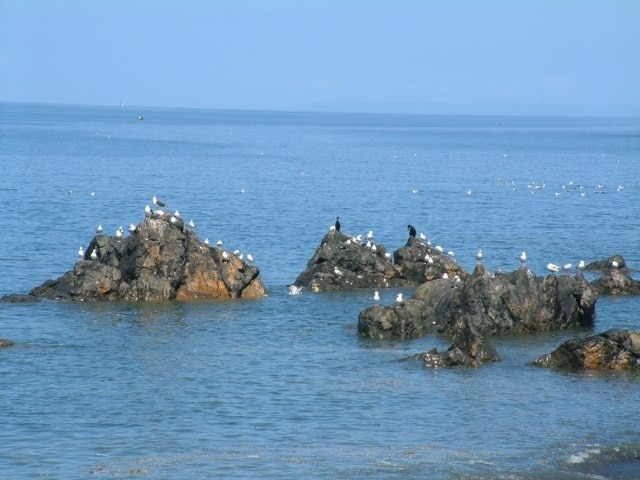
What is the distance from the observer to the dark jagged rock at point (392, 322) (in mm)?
33719

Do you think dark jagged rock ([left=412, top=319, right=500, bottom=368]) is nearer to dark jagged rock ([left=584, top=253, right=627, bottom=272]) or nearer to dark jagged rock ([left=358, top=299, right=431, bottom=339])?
dark jagged rock ([left=358, top=299, right=431, bottom=339])

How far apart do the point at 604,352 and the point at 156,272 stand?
Answer: 16.6 metres

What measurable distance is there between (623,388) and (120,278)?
18.7 metres

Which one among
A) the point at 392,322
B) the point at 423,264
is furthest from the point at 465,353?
the point at 423,264

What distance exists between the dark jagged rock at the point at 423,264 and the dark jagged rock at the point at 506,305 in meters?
6.48

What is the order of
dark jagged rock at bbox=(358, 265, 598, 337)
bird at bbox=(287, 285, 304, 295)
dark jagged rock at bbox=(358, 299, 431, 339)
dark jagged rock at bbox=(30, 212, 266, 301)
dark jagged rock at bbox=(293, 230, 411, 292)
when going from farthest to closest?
1. dark jagged rock at bbox=(293, 230, 411, 292)
2. bird at bbox=(287, 285, 304, 295)
3. dark jagged rock at bbox=(30, 212, 266, 301)
4. dark jagged rock at bbox=(358, 265, 598, 337)
5. dark jagged rock at bbox=(358, 299, 431, 339)

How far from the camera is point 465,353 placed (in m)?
30.2

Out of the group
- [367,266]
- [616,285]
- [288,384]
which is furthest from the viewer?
[367,266]

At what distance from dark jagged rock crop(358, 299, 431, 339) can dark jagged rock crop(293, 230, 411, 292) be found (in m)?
8.14

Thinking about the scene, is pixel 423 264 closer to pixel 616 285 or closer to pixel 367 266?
pixel 367 266

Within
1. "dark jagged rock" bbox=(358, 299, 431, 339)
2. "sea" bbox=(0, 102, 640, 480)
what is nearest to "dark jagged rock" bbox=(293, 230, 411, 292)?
"sea" bbox=(0, 102, 640, 480)

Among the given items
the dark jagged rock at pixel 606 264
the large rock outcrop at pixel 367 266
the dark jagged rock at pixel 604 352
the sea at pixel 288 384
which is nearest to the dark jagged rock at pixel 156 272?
the sea at pixel 288 384

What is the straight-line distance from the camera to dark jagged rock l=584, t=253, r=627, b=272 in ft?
143

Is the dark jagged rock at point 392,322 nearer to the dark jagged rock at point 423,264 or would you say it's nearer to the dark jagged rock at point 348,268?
the dark jagged rock at point 348,268
